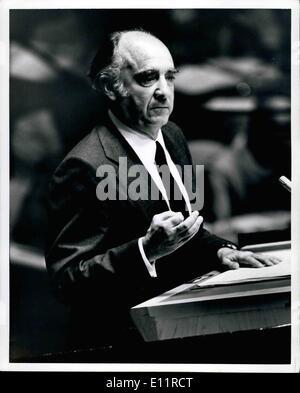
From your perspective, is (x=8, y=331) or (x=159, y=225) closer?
(x=159, y=225)

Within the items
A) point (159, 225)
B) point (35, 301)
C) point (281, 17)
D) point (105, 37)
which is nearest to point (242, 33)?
point (281, 17)

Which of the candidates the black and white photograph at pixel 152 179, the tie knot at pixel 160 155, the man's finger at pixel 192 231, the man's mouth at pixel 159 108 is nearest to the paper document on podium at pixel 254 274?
the black and white photograph at pixel 152 179

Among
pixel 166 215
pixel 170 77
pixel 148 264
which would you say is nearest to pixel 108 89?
pixel 170 77

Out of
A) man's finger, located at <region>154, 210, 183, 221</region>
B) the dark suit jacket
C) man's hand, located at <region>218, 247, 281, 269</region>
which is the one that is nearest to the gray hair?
the dark suit jacket

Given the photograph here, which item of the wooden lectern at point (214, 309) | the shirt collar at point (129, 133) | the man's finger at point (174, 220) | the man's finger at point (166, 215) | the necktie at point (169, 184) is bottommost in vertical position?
the wooden lectern at point (214, 309)

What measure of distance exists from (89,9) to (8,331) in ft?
3.23

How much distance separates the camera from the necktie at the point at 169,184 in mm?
1622

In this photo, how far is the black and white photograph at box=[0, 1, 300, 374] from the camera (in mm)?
1596

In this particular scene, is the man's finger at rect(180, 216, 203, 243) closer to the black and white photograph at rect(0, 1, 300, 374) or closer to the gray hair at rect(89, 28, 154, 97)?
the black and white photograph at rect(0, 1, 300, 374)

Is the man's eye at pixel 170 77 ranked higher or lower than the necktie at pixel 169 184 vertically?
higher

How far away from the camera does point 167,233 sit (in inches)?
62.1

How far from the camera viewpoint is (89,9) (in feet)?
5.39

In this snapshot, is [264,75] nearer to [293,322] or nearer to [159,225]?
[159,225]

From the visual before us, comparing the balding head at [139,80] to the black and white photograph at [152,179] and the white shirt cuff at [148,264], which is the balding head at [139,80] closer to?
the black and white photograph at [152,179]
